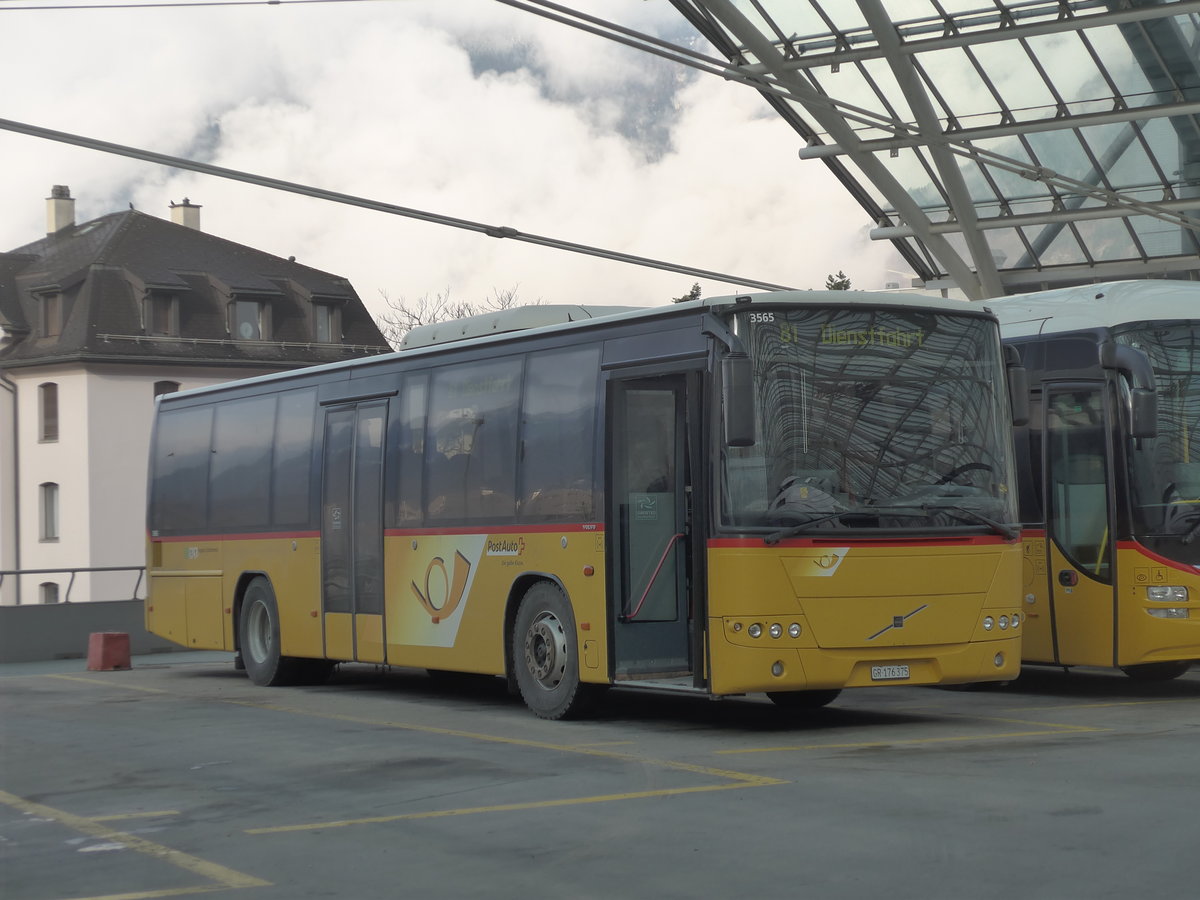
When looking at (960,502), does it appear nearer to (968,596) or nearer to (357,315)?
(968,596)

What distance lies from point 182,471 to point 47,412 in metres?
43.1

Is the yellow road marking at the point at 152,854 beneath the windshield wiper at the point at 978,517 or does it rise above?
beneath

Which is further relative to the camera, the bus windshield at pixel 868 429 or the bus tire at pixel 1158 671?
the bus tire at pixel 1158 671

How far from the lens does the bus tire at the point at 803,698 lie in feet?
48.0

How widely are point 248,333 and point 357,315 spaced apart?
18.6 feet

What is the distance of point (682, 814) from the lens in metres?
8.65

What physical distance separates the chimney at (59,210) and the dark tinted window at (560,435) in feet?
192

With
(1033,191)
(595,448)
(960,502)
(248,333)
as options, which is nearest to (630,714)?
(595,448)

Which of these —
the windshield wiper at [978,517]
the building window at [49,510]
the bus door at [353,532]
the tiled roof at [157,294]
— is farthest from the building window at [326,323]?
the windshield wiper at [978,517]

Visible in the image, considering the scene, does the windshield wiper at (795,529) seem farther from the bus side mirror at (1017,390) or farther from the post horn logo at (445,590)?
the post horn logo at (445,590)

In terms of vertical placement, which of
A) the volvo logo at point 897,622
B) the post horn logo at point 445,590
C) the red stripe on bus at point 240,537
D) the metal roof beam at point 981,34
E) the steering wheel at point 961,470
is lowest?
the volvo logo at point 897,622

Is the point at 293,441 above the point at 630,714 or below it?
above

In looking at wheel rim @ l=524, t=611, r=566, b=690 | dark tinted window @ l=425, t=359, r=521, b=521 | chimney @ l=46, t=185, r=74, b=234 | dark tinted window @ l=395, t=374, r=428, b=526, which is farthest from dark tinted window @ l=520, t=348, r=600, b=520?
chimney @ l=46, t=185, r=74, b=234

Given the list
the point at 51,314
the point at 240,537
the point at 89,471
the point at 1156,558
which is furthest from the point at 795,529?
the point at 51,314
